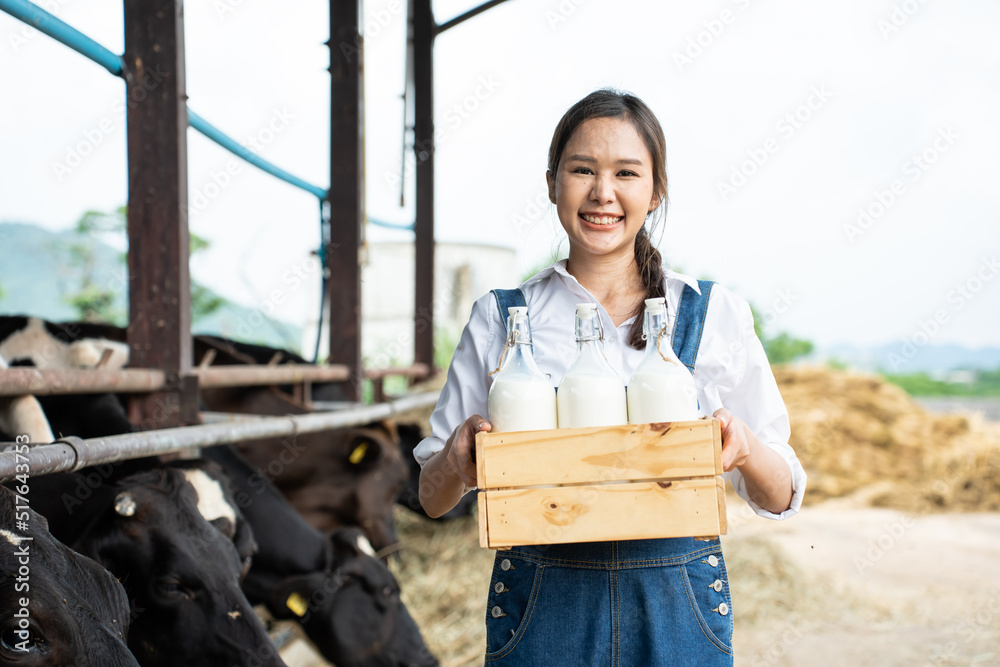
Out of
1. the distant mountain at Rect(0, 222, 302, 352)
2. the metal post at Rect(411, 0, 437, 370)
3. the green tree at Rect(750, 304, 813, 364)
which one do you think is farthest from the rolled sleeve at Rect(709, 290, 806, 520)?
the green tree at Rect(750, 304, 813, 364)

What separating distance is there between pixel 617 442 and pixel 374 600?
2464 mm

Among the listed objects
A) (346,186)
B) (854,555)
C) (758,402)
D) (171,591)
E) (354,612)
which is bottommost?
(854,555)

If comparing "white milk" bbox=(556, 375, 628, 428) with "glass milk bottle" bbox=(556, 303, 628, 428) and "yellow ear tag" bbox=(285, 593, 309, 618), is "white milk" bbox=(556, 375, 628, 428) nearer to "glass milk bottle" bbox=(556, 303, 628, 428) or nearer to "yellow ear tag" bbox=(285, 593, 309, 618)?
"glass milk bottle" bbox=(556, 303, 628, 428)

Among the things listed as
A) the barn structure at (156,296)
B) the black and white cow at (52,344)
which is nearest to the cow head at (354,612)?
the barn structure at (156,296)

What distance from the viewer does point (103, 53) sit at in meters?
2.40

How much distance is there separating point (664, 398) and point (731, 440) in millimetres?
111

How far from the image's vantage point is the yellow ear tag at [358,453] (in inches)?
163

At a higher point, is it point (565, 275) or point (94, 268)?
point (94, 268)

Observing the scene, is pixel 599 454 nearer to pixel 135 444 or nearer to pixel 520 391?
pixel 520 391

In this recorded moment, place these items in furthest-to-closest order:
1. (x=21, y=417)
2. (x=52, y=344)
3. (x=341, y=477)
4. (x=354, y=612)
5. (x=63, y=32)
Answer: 1. (x=341, y=477)
2. (x=52, y=344)
3. (x=354, y=612)
4. (x=21, y=417)
5. (x=63, y=32)

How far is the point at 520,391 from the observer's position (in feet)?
3.73

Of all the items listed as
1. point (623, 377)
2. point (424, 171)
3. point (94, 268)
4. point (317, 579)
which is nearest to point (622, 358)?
point (623, 377)

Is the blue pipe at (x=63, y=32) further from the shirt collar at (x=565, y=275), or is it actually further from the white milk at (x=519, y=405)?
the white milk at (x=519, y=405)

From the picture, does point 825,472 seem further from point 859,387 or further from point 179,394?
point 179,394
